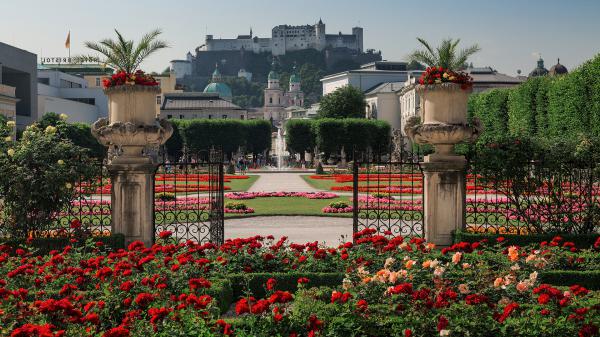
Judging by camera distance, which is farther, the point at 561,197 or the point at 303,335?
the point at 561,197

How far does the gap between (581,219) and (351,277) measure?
670 cm

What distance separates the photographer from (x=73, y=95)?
91.6m

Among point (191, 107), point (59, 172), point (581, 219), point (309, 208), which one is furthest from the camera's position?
point (191, 107)

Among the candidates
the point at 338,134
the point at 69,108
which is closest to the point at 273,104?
the point at 69,108

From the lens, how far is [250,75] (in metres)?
200

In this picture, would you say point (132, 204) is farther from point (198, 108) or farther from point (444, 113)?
point (198, 108)

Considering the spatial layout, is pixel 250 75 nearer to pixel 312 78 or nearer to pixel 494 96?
pixel 312 78

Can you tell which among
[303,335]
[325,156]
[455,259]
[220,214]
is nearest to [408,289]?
[303,335]

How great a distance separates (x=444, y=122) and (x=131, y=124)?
16.9 ft

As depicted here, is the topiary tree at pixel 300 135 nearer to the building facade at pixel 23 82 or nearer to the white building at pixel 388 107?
the building facade at pixel 23 82

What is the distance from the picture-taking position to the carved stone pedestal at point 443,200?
41.5 ft

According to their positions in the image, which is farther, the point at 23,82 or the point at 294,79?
the point at 294,79

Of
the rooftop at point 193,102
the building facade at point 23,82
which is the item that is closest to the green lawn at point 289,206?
the building facade at point 23,82

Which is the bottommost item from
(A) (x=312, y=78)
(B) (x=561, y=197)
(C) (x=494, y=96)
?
(B) (x=561, y=197)
